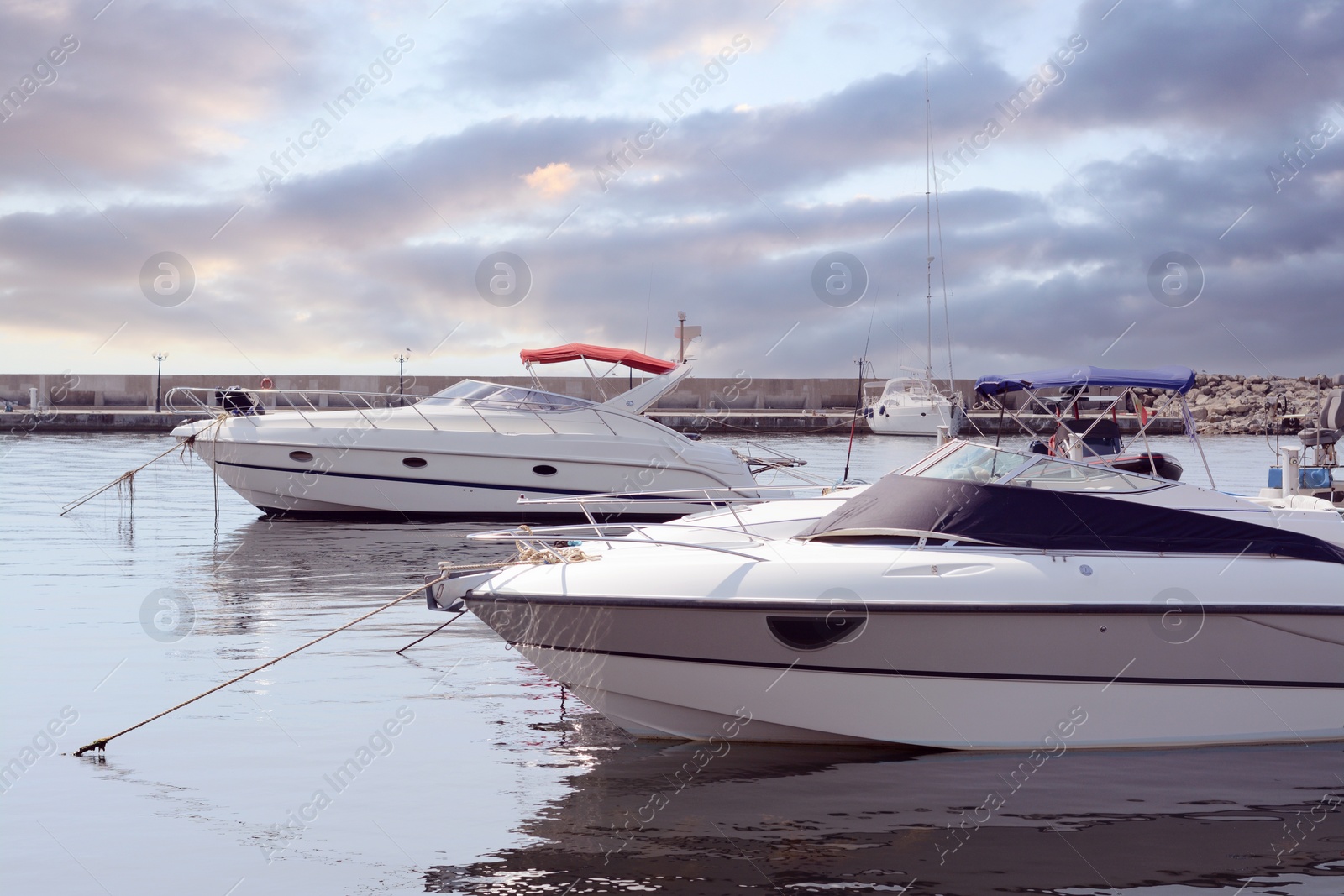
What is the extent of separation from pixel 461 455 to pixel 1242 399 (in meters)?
68.0

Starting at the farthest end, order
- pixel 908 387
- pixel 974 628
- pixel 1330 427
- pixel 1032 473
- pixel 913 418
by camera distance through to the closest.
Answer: pixel 908 387 < pixel 913 418 < pixel 1330 427 < pixel 1032 473 < pixel 974 628

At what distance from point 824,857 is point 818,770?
1153 mm

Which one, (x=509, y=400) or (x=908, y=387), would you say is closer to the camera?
(x=509, y=400)

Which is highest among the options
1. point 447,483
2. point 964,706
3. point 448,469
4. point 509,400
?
point 509,400

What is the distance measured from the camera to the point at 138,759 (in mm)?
6707

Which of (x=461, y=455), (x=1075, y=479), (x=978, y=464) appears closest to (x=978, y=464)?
(x=978, y=464)

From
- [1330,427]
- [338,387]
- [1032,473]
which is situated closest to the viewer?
[1032,473]

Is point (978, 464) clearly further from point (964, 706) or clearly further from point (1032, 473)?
point (964, 706)

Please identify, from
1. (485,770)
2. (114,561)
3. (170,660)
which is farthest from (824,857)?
(114,561)

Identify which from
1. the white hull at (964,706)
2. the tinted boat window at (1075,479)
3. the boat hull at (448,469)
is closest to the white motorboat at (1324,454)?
the tinted boat window at (1075,479)

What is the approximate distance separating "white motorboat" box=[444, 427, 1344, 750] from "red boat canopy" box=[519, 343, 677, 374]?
1198 centimetres

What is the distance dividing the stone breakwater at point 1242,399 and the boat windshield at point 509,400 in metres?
52.1

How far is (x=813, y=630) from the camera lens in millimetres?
6520

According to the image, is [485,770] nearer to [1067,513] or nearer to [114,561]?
[1067,513]
